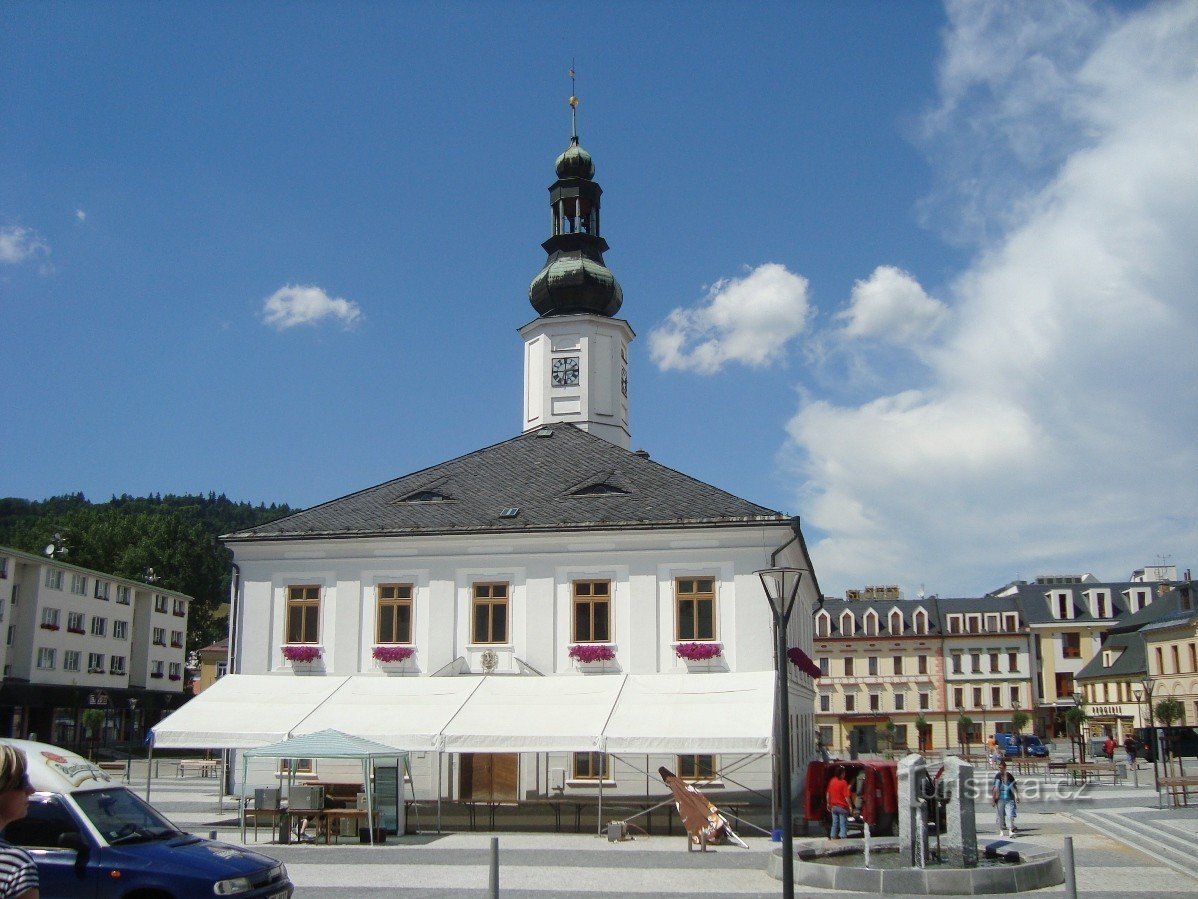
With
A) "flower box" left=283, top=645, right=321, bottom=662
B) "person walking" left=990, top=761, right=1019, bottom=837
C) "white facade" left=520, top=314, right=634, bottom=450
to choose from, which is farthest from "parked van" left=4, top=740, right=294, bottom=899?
"white facade" left=520, top=314, right=634, bottom=450

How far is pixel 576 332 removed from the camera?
120 feet

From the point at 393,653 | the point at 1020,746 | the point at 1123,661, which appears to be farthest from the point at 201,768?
the point at 1123,661


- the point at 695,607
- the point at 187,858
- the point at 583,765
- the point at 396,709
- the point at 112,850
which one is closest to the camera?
the point at 112,850

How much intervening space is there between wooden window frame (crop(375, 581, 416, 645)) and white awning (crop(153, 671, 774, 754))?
1.51 meters

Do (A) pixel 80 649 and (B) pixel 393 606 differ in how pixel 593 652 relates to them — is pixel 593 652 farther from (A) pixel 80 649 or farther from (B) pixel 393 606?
(A) pixel 80 649

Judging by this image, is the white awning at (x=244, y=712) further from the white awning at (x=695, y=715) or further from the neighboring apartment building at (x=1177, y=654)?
the neighboring apartment building at (x=1177, y=654)

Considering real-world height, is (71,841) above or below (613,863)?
above

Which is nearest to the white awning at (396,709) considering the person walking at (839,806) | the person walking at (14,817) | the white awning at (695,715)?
the white awning at (695,715)

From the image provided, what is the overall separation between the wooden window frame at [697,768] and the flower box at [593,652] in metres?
2.73

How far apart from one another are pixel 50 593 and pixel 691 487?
4608 cm

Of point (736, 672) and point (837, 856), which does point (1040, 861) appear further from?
point (736, 672)

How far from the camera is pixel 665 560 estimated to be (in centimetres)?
2623

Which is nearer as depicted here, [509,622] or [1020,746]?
[509,622]

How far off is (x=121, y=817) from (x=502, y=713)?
11961mm
